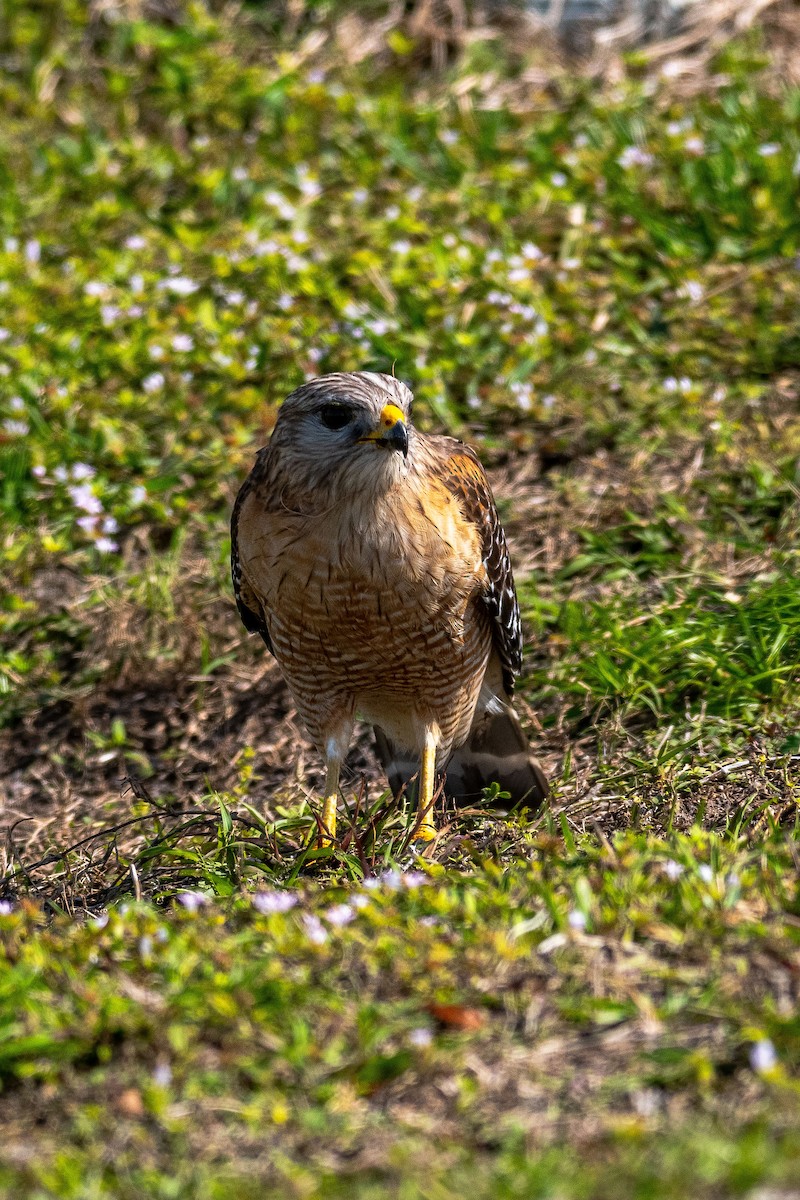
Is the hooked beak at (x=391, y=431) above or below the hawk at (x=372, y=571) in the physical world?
above

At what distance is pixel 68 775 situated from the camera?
623 centimetres

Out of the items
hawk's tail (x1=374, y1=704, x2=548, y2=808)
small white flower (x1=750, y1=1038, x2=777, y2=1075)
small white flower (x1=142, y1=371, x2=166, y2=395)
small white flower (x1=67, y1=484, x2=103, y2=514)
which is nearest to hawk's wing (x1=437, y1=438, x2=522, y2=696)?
hawk's tail (x1=374, y1=704, x2=548, y2=808)

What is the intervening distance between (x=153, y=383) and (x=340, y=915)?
396cm

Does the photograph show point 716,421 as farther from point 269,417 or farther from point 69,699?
point 69,699

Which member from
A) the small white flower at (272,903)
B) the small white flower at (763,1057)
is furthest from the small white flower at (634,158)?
the small white flower at (763,1057)

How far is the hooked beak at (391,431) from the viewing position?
15.2 feet

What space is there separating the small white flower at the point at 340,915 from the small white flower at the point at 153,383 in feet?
12.6

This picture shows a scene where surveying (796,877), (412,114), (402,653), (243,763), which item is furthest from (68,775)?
(412,114)

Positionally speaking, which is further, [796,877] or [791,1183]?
[796,877]

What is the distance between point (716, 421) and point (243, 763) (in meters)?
2.61

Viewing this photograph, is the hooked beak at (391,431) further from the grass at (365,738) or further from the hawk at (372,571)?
the grass at (365,738)

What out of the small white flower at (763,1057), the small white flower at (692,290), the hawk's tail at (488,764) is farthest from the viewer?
the small white flower at (692,290)

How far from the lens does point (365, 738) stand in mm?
6352

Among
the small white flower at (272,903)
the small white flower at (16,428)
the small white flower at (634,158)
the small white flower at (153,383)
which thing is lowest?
the small white flower at (272,903)
